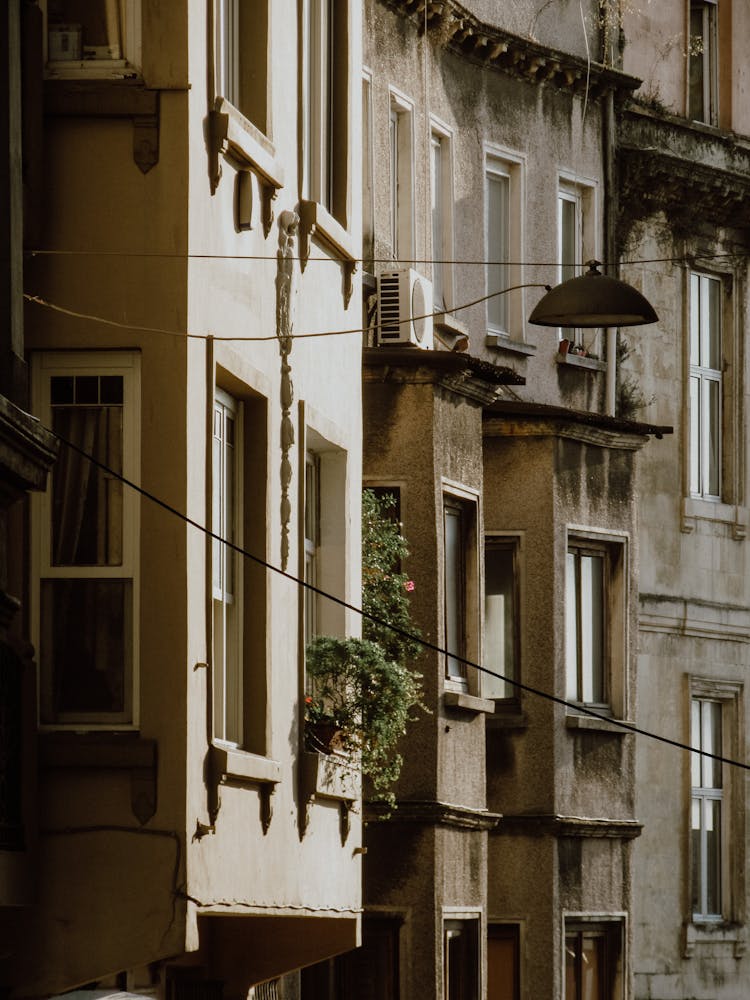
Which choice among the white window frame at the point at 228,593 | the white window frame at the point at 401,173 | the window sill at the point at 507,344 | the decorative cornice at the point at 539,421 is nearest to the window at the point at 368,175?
the white window frame at the point at 401,173

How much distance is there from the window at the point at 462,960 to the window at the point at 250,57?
8918mm

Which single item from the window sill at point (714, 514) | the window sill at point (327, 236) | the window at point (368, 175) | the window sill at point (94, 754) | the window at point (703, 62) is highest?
the window at point (703, 62)

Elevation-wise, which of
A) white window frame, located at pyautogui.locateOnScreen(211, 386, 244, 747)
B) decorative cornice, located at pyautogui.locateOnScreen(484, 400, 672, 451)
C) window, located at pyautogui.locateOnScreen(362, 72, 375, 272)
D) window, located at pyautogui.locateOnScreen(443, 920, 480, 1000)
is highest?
window, located at pyautogui.locateOnScreen(362, 72, 375, 272)

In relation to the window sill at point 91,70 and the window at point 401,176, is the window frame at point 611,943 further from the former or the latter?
the window sill at point 91,70

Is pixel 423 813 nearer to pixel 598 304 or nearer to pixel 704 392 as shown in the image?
pixel 598 304

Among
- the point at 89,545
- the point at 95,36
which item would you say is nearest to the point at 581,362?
the point at 95,36

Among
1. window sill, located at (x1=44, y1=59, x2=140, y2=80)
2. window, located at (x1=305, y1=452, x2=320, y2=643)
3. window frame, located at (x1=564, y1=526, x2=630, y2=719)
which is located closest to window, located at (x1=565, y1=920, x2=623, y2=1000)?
window frame, located at (x1=564, y1=526, x2=630, y2=719)

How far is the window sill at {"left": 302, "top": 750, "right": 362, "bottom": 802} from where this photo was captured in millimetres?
16328

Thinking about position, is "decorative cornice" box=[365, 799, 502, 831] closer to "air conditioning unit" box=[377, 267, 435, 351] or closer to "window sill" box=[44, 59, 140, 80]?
"air conditioning unit" box=[377, 267, 435, 351]

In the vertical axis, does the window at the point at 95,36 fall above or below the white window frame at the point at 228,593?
above

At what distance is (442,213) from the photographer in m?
25.6

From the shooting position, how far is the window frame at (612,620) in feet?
85.2

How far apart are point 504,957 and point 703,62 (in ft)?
39.8

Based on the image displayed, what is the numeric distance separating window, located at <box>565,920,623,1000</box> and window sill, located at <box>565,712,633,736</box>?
6.06 ft
